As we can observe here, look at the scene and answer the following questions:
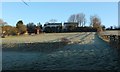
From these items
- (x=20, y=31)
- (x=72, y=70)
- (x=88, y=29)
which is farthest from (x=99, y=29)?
(x=72, y=70)

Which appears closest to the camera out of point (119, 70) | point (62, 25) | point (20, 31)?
point (119, 70)

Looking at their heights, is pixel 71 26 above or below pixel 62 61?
above

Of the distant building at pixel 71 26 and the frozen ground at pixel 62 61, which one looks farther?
the distant building at pixel 71 26

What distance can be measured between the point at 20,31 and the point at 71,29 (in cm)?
2639

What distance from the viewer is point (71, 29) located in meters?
110

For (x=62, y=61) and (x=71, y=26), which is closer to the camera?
(x=62, y=61)

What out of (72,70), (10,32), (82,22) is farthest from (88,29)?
(72,70)

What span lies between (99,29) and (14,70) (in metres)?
83.8

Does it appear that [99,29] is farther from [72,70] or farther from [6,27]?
[72,70]

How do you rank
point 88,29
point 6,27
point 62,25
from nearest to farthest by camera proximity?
point 6,27
point 88,29
point 62,25

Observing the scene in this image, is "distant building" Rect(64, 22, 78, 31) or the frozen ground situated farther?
"distant building" Rect(64, 22, 78, 31)

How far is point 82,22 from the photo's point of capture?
352 ft

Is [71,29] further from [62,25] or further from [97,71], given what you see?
[97,71]

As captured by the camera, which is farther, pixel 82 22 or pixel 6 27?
pixel 82 22
